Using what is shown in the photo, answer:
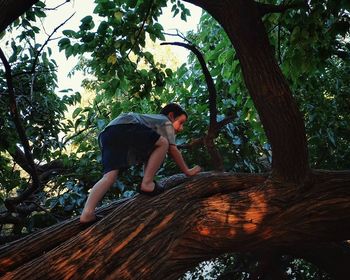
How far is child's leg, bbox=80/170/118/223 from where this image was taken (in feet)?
9.46

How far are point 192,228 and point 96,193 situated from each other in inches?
29.0

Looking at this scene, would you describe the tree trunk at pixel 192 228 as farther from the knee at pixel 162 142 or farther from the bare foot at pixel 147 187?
the knee at pixel 162 142

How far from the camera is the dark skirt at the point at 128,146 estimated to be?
9.61 feet

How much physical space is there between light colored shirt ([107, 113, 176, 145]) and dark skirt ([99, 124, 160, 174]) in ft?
0.20

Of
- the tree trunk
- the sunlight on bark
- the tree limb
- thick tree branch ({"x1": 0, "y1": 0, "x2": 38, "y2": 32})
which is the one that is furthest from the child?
thick tree branch ({"x1": 0, "y1": 0, "x2": 38, "y2": 32})

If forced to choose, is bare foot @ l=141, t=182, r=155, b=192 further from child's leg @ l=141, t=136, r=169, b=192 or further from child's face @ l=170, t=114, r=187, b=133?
child's face @ l=170, t=114, r=187, b=133

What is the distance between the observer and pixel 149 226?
2793 millimetres

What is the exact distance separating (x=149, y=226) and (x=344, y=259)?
8.01 ft

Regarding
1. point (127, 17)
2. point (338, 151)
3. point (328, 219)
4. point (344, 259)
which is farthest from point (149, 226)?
point (338, 151)

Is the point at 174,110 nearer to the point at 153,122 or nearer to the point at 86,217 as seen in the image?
the point at 153,122

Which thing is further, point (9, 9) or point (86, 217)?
point (86, 217)

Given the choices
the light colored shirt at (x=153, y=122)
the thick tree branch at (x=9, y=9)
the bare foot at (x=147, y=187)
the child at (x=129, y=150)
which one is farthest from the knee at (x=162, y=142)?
the thick tree branch at (x=9, y=9)

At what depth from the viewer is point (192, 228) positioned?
283 centimetres

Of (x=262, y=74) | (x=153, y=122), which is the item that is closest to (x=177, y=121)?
(x=153, y=122)
